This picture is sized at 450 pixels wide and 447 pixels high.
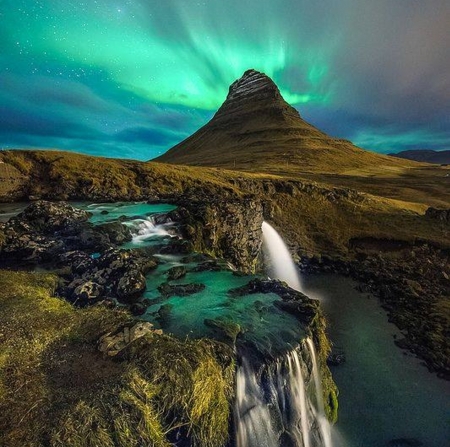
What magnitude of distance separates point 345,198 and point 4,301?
69345 millimetres

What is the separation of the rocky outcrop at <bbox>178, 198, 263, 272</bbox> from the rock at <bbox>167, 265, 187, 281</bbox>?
24.1 ft

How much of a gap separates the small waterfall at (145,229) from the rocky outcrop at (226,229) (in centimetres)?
223

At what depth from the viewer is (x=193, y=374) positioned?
1018 cm

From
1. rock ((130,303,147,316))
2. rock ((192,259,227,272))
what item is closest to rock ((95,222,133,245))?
rock ((192,259,227,272))

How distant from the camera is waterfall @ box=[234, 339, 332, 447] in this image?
464 inches

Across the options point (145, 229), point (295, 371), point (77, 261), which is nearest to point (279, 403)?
point (295, 371)

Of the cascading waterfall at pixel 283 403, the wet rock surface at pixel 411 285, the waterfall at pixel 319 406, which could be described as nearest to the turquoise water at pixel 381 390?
the wet rock surface at pixel 411 285

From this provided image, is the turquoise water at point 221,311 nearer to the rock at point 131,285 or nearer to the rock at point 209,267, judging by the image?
the rock at point 209,267

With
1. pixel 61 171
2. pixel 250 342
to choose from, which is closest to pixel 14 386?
pixel 250 342

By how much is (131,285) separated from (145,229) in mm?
12466

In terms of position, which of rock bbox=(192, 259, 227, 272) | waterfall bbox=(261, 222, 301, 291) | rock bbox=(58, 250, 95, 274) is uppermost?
rock bbox=(58, 250, 95, 274)

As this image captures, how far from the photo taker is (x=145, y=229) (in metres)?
29.8

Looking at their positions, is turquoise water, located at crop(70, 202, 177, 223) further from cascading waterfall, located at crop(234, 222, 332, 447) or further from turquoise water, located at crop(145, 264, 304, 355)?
cascading waterfall, located at crop(234, 222, 332, 447)

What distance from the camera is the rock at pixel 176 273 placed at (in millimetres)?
20533
